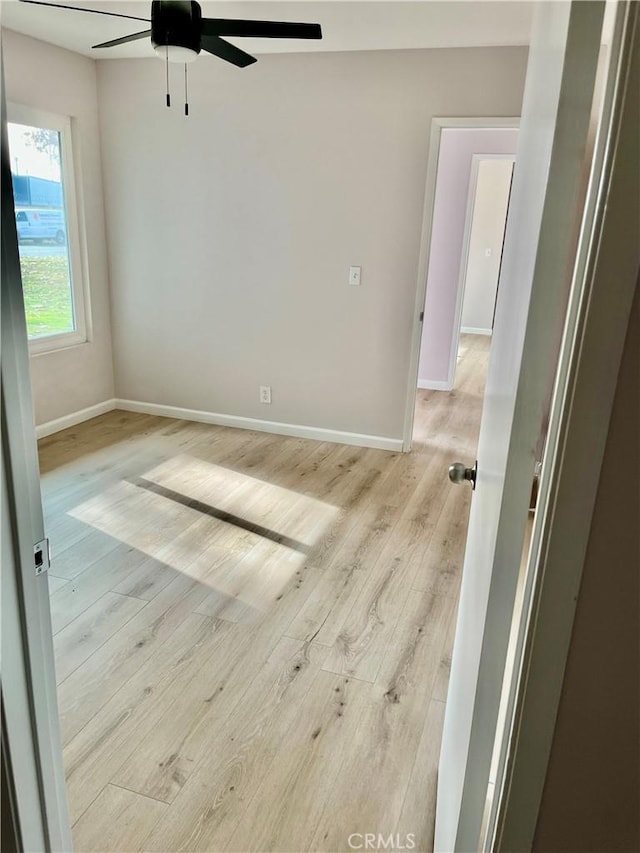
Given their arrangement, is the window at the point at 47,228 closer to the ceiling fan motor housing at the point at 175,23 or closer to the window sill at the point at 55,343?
the window sill at the point at 55,343

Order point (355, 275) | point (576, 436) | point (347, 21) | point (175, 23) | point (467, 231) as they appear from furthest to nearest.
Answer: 1. point (467, 231)
2. point (355, 275)
3. point (347, 21)
4. point (175, 23)
5. point (576, 436)

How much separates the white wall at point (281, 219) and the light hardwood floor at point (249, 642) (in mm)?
758

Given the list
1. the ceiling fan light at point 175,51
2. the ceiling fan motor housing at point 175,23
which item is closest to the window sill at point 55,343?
the ceiling fan light at point 175,51

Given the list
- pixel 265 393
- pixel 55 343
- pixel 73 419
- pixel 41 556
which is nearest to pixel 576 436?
pixel 41 556

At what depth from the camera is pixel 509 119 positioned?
356cm

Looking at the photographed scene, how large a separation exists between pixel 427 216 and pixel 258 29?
1793mm

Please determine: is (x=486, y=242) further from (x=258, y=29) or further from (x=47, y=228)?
(x=258, y=29)

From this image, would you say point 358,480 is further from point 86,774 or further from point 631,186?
point 631,186

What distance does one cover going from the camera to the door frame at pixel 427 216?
11.8 feet

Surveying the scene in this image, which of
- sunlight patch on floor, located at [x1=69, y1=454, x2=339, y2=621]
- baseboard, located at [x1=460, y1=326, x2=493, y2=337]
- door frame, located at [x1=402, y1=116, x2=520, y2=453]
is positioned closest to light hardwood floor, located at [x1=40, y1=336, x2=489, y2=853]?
sunlight patch on floor, located at [x1=69, y1=454, x2=339, y2=621]

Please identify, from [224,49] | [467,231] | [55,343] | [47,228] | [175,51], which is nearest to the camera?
[175,51]

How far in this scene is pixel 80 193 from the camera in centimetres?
439

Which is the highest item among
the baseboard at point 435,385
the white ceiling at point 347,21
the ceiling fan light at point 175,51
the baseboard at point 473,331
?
the white ceiling at point 347,21

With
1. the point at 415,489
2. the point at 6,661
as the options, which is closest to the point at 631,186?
the point at 6,661
